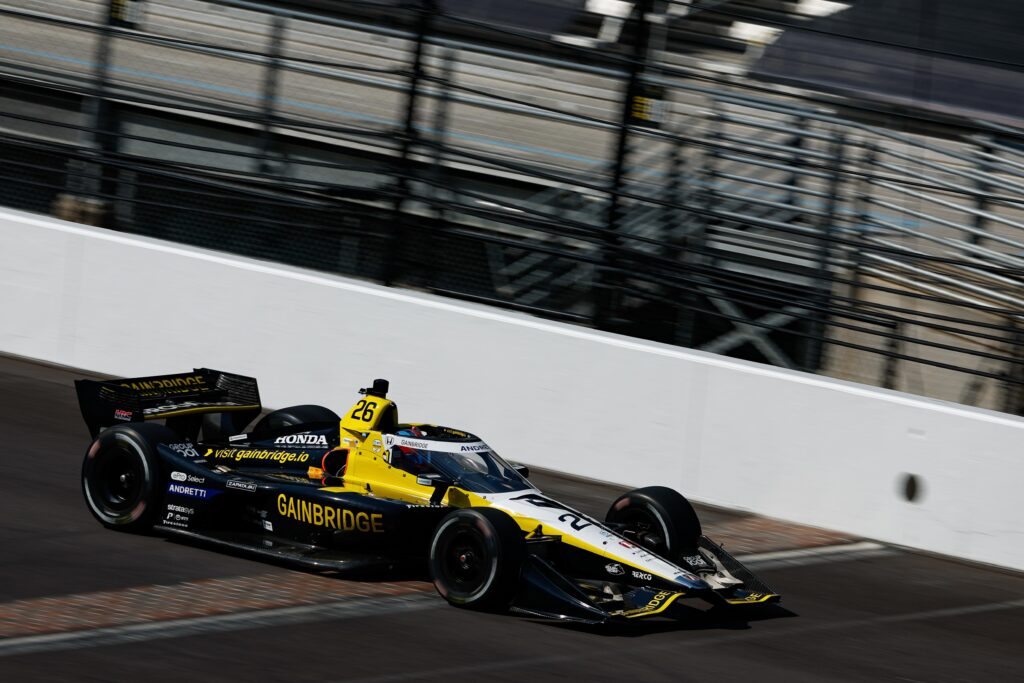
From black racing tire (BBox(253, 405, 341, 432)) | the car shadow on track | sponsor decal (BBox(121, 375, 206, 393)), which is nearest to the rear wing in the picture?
sponsor decal (BBox(121, 375, 206, 393))

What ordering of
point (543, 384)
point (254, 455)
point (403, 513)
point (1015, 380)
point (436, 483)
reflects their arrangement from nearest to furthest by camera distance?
point (403, 513) < point (436, 483) < point (254, 455) < point (1015, 380) < point (543, 384)

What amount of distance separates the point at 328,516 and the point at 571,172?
5.23 metres

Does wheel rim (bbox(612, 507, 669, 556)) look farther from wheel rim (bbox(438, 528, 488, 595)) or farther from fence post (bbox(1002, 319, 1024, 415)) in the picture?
fence post (bbox(1002, 319, 1024, 415))

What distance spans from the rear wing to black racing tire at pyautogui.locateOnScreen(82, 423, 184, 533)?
1.49 feet

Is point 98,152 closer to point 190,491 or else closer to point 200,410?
point 200,410

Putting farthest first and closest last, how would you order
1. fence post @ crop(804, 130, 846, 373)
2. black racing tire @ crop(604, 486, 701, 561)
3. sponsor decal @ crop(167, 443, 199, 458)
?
1. fence post @ crop(804, 130, 846, 373)
2. sponsor decal @ crop(167, 443, 199, 458)
3. black racing tire @ crop(604, 486, 701, 561)

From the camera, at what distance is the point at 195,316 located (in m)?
12.4

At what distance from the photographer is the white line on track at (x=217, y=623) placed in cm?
623

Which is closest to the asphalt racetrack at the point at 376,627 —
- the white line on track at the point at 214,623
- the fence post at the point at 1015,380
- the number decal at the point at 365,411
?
the white line on track at the point at 214,623

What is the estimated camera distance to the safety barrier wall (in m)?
10.1

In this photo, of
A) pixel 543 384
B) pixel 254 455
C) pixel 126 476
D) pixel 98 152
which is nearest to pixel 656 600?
pixel 254 455

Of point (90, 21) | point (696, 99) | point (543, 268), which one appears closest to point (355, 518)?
point (543, 268)

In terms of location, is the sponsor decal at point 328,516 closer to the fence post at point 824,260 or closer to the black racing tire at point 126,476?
the black racing tire at point 126,476

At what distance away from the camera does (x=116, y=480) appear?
8.41 metres
